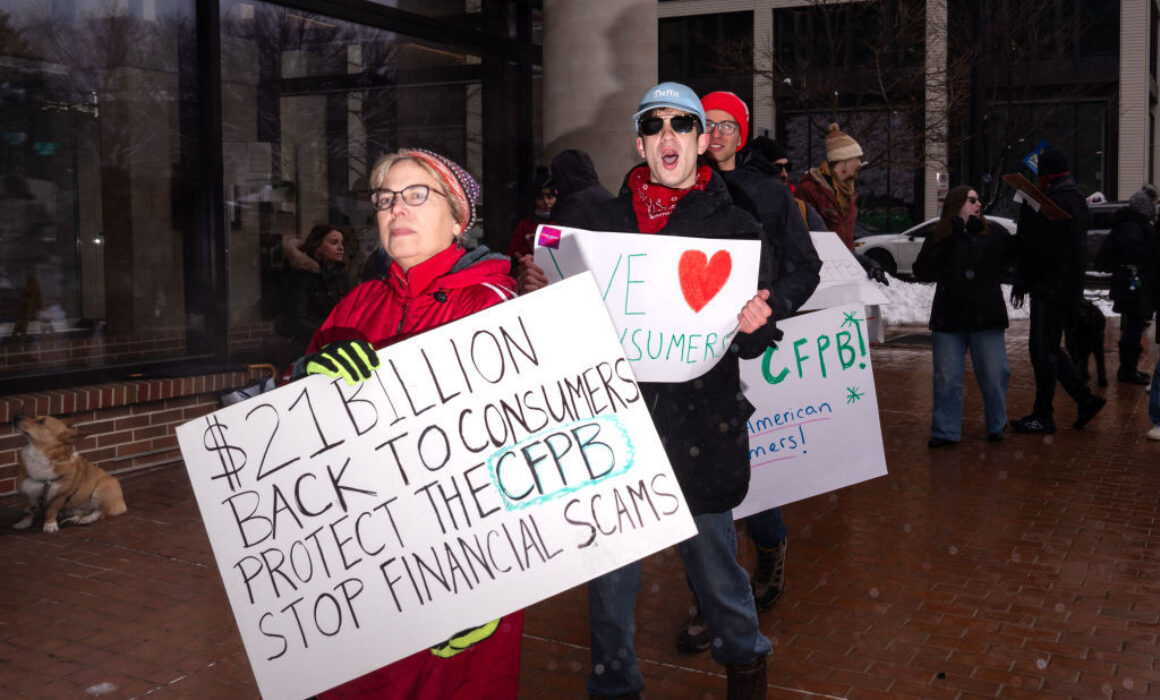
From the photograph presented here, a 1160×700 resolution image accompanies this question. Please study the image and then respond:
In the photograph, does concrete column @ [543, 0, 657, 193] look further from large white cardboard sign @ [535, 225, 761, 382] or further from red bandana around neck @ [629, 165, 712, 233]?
large white cardboard sign @ [535, 225, 761, 382]

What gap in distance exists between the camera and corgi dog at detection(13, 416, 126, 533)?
6.45 meters

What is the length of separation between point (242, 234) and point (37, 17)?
81.7 inches

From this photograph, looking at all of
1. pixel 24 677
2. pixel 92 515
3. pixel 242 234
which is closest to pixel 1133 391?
pixel 242 234

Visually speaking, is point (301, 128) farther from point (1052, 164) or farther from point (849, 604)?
point (849, 604)

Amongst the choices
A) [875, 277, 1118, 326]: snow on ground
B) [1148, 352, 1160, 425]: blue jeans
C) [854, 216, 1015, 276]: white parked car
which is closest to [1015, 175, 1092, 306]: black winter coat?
[1148, 352, 1160, 425]: blue jeans

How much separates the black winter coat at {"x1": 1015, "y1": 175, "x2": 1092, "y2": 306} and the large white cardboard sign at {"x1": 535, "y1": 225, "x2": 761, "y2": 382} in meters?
6.29

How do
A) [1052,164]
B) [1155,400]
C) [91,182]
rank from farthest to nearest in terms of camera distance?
[1052,164], [1155,400], [91,182]

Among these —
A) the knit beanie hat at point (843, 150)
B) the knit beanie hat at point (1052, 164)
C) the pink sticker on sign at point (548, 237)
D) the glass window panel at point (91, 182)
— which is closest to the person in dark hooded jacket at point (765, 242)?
the pink sticker on sign at point (548, 237)

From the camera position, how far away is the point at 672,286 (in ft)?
12.1

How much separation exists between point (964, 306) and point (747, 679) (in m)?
5.50

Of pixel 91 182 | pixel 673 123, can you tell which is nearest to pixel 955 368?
pixel 673 123

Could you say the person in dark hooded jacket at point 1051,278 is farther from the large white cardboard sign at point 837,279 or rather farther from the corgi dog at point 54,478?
the corgi dog at point 54,478

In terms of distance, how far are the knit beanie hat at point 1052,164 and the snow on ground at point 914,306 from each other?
8.51 m

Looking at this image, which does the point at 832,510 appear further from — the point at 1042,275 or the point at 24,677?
the point at 24,677
